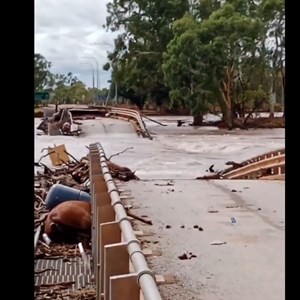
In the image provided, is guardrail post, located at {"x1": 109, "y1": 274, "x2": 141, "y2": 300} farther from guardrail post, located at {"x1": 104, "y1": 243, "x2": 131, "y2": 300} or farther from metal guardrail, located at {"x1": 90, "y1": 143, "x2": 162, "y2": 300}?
guardrail post, located at {"x1": 104, "y1": 243, "x2": 131, "y2": 300}

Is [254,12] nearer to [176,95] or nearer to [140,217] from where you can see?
[176,95]

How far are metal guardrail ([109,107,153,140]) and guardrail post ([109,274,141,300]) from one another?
107 centimetres

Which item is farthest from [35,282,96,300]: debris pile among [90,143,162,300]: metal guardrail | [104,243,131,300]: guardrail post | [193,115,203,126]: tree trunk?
[193,115,203,126]: tree trunk

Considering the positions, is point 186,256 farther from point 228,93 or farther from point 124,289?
point 124,289

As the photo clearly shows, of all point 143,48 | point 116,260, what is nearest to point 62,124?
point 143,48

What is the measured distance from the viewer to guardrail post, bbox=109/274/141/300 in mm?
802

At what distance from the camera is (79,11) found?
1.55 m

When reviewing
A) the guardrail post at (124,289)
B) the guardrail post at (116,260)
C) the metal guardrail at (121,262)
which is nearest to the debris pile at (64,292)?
the metal guardrail at (121,262)

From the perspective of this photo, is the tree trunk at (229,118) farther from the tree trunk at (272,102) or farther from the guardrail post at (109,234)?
the guardrail post at (109,234)

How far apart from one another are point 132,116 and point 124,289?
3.76 feet

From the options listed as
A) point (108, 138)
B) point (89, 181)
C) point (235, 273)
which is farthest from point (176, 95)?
point (235, 273)

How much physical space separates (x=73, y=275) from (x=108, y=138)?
51 cm
